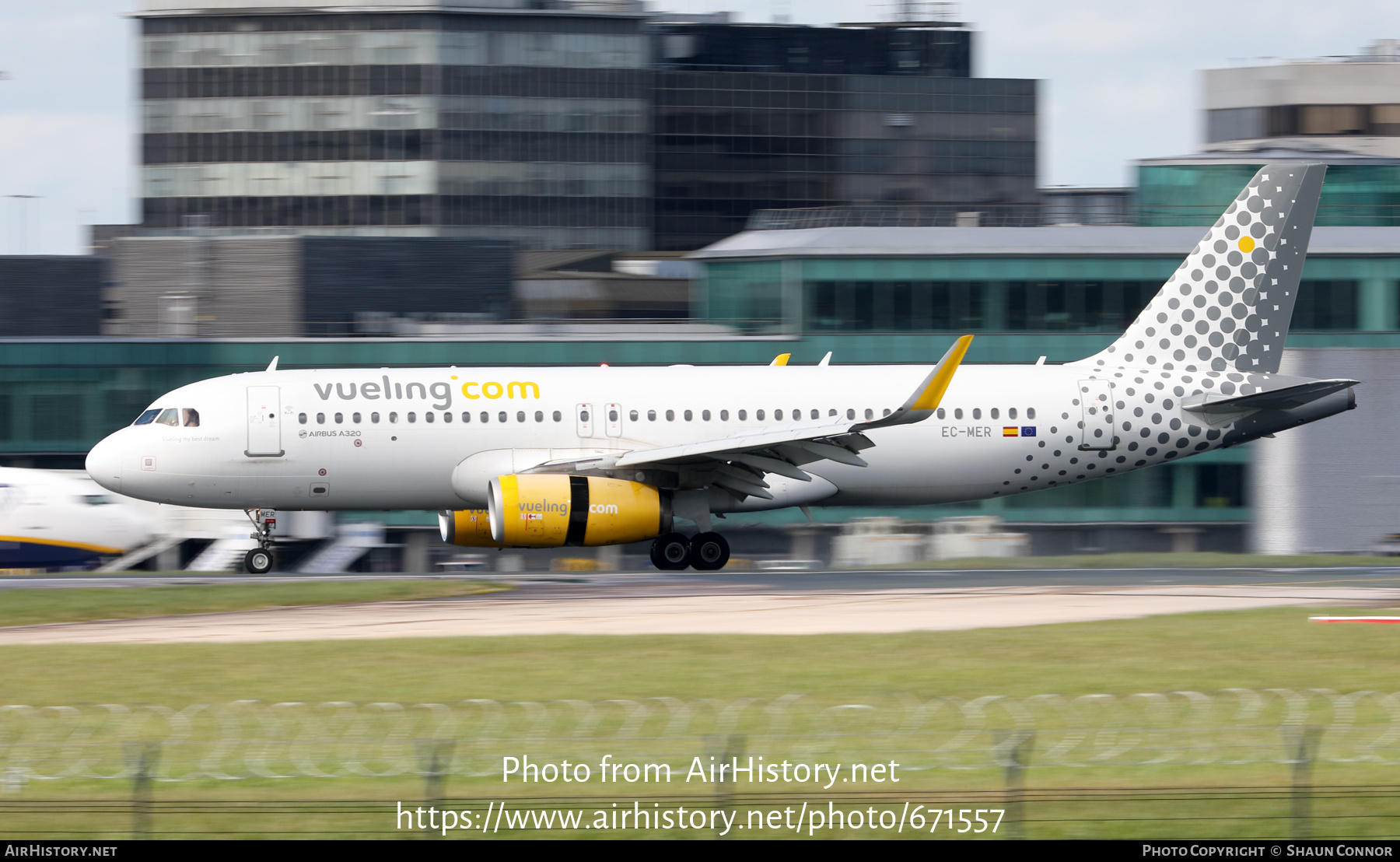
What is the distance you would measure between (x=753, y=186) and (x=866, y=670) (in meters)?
104

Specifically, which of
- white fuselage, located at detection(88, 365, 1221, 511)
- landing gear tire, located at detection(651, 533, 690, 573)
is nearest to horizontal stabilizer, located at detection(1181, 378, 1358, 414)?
white fuselage, located at detection(88, 365, 1221, 511)

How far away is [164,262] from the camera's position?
59312mm

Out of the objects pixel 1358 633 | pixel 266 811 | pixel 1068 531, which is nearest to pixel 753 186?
pixel 1068 531

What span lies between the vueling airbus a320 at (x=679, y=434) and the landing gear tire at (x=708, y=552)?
0.04m

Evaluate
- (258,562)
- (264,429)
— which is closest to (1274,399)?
(264,429)

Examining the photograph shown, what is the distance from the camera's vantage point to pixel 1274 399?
3275cm

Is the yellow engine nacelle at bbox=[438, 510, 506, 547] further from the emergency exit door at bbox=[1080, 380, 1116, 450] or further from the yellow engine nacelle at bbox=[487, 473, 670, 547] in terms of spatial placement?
the emergency exit door at bbox=[1080, 380, 1116, 450]

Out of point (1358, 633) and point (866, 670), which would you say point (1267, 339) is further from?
point (866, 670)

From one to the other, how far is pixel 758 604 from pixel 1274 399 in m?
13.4

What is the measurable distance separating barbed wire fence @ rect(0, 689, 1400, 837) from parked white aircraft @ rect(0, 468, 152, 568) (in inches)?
904

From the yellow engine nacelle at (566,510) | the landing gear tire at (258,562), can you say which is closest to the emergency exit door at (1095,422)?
the yellow engine nacelle at (566,510)

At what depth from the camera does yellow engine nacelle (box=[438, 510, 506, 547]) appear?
103 ft

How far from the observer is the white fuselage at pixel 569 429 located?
31438 millimetres

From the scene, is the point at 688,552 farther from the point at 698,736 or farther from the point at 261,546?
the point at 698,736
